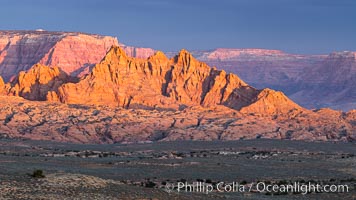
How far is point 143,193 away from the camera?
97.5 ft

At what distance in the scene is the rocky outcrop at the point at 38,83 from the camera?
101 meters

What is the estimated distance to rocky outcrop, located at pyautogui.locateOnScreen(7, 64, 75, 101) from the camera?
101m

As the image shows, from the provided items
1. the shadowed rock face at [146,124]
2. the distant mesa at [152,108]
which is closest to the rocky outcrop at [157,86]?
the distant mesa at [152,108]

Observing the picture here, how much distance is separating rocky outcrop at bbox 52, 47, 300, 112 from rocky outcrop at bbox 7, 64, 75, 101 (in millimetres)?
3716

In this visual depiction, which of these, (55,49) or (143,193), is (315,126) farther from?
(55,49)

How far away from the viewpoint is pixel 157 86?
10338 centimetres

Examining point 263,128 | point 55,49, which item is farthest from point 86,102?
point 55,49

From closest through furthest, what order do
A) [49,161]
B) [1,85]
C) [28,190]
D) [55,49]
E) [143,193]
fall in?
[28,190]
[143,193]
[49,161]
[1,85]
[55,49]

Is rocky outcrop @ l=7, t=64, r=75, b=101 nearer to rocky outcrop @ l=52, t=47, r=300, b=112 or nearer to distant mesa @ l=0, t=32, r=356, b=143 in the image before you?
distant mesa @ l=0, t=32, r=356, b=143

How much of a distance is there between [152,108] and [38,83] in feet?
52.9

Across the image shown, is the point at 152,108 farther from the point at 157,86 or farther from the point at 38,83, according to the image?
the point at 38,83

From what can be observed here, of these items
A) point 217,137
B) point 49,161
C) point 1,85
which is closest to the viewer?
point 49,161

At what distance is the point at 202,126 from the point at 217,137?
3366mm

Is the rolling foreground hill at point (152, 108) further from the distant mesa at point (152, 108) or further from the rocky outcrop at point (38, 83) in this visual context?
the distant mesa at point (152, 108)
